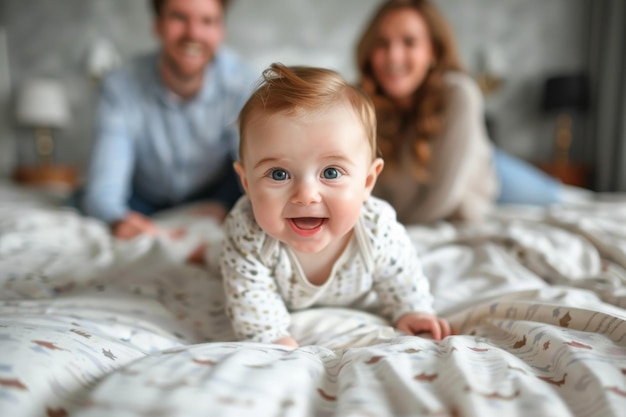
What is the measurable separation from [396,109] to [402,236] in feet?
2.71

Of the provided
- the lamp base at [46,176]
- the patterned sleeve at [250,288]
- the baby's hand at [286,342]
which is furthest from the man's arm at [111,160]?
the lamp base at [46,176]

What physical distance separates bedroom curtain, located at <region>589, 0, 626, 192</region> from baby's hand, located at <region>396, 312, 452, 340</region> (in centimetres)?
305

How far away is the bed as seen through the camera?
1.31 feet

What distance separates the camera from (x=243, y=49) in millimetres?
3359

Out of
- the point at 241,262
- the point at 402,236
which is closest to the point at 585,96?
the point at 402,236

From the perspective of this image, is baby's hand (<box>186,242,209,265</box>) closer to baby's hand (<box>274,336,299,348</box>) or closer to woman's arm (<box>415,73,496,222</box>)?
baby's hand (<box>274,336,299,348</box>)

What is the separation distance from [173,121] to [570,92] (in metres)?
2.76

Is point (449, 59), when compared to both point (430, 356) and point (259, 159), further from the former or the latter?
point (430, 356)

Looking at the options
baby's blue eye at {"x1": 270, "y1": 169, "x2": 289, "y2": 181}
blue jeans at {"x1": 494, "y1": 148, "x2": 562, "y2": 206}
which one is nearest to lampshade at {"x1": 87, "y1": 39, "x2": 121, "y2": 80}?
blue jeans at {"x1": 494, "y1": 148, "x2": 562, "y2": 206}

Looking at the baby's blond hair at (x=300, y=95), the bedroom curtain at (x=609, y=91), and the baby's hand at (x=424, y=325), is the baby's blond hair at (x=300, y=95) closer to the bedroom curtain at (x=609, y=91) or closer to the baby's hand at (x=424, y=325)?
the baby's hand at (x=424, y=325)

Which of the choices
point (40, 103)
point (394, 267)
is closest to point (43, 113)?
point (40, 103)

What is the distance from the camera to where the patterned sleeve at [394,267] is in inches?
28.0

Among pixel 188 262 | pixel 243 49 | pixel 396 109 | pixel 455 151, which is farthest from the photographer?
pixel 243 49

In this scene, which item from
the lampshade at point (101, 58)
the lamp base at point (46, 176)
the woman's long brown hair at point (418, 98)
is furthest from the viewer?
the lampshade at point (101, 58)
